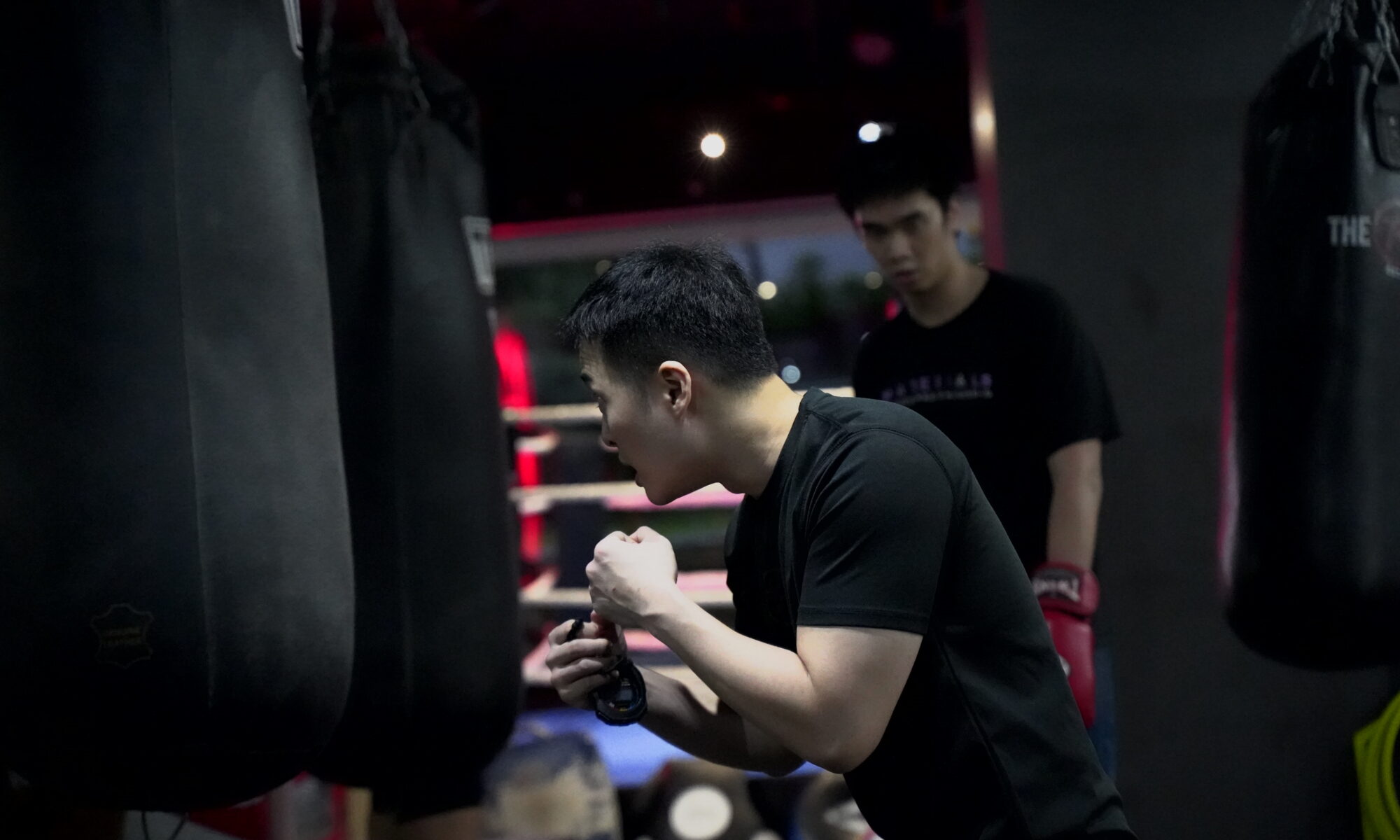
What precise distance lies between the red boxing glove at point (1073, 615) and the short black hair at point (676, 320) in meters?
0.85

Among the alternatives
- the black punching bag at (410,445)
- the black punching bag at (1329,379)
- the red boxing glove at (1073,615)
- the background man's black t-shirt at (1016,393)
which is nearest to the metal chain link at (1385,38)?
the black punching bag at (1329,379)

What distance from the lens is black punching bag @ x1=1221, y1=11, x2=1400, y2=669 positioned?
1.73m

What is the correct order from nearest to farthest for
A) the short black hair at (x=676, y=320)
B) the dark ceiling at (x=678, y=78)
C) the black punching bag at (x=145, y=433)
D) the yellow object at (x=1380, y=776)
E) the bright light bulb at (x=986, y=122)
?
1. the short black hair at (x=676, y=320)
2. the black punching bag at (x=145, y=433)
3. the yellow object at (x=1380, y=776)
4. the bright light bulb at (x=986, y=122)
5. the dark ceiling at (x=678, y=78)

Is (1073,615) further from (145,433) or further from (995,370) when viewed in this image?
(145,433)

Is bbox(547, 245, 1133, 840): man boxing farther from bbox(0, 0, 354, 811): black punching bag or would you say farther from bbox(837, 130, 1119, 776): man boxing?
bbox(837, 130, 1119, 776): man boxing

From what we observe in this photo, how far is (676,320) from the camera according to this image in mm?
1173

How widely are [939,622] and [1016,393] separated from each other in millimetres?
990

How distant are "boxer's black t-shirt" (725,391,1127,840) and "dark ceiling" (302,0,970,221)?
2787 mm

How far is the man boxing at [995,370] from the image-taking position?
6.48ft

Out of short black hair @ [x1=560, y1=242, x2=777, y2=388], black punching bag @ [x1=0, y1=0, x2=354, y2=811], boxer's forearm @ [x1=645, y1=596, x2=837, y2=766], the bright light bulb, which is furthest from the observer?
the bright light bulb

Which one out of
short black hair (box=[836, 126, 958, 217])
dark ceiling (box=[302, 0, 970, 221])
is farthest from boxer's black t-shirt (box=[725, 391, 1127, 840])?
dark ceiling (box=[302, 0, 970, 221])

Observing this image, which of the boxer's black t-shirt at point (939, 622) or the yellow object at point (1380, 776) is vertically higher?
the boxer's black t-shirt at point (939, 622)

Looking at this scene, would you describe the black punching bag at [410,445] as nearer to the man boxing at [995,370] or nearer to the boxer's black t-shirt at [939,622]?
the man boxing at [995,370]

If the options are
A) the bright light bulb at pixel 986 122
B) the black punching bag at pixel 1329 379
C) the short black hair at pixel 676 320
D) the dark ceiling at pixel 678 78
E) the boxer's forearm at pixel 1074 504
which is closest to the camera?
the short black hair at pixel 676 320
